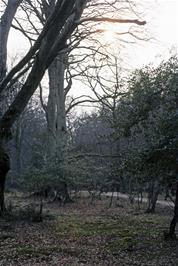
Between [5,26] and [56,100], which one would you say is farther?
[56,100]

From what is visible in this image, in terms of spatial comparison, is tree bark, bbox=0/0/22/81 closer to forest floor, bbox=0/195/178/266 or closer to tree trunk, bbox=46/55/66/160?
forest floor, bbox=0/195/178/266

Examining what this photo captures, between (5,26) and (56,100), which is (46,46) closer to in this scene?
(5,26)

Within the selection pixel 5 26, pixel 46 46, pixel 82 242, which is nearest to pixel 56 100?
pixel 5 26

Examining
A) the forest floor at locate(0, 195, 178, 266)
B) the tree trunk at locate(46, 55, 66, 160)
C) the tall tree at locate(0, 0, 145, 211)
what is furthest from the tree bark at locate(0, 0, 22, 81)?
the tree trunk at locate(46, 55, 66, 160)

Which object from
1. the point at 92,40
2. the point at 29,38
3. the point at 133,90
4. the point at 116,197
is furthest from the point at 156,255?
the point at 116,197

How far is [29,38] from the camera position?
A: 891 inches

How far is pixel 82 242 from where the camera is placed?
10984mm

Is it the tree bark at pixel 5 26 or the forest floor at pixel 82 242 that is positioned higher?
the tree bark at pixel 5 26

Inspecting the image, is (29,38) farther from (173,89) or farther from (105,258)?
(105,258)

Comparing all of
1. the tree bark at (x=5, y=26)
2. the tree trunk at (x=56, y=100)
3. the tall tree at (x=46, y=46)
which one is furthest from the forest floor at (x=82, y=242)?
the tree trunk at (x=56, y=100)

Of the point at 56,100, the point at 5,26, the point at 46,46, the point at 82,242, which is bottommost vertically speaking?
the point at 82,242

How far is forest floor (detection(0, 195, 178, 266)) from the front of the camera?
9008 mm

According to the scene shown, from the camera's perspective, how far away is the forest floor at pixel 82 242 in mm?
9008

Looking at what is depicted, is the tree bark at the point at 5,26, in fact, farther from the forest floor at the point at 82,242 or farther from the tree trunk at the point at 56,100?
the tree trunk at the point at 56,100
